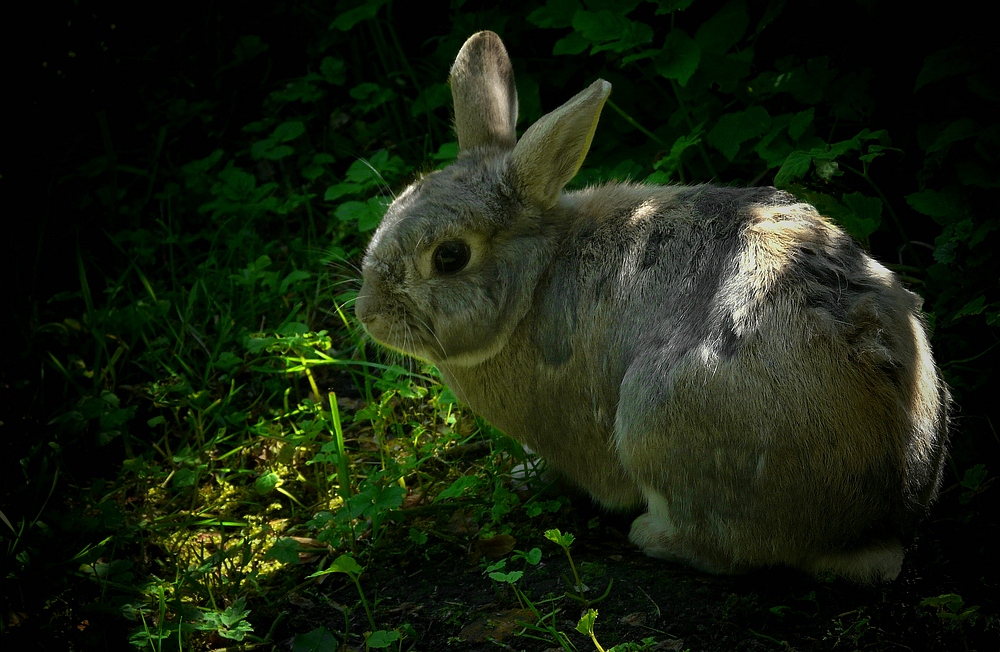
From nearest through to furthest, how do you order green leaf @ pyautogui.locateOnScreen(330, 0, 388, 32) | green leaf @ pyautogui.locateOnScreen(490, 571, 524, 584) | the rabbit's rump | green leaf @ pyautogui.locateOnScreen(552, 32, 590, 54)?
the rabbit's rump, green leaf @ pyautogui.locateOnScreen(490, 571, 524, 584), green leaf @ pyautogui.locateOnScreen(552, 32, 590, 54), green leaf @ pyautogui.locateOnScreen(330, 0, 388, 32)

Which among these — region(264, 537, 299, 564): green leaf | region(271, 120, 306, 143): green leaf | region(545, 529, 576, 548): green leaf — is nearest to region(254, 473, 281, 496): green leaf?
region(264, 537, 299, 564): green leaf

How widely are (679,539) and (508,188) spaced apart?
1.48 meters

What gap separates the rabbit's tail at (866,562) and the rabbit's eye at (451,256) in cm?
167

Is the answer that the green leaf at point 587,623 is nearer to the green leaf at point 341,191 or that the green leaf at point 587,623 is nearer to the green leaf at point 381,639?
the green leaf at point 381,639

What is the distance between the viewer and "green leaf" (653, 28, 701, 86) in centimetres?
449

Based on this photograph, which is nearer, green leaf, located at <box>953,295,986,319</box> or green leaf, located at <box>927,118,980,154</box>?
green leaf, located at <box>953,295,986,319</box>

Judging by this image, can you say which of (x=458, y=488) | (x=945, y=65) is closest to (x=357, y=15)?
(x=458, y=488)

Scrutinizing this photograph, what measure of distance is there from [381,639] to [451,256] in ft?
4.69

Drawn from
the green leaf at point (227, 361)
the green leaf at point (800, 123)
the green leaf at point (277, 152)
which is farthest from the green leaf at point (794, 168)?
the green leaf at point (277, 152)

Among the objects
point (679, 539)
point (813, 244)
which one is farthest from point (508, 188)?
point (679, 539)

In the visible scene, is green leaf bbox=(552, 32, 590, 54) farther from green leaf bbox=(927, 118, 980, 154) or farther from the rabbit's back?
green leaf bbox=(927, 118, 980, 154)

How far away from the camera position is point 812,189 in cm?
433

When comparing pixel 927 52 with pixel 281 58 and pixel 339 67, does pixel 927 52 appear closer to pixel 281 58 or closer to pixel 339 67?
pixel 339 67

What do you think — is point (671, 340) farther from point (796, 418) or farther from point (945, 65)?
point (945, 65)
